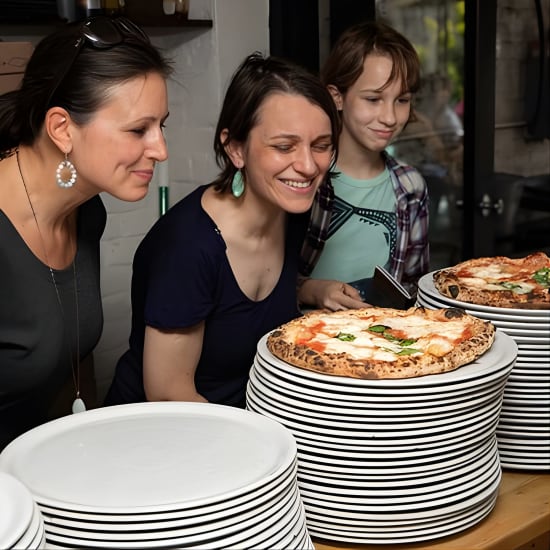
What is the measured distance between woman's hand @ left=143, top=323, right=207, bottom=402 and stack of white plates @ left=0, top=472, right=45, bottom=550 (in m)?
0.85

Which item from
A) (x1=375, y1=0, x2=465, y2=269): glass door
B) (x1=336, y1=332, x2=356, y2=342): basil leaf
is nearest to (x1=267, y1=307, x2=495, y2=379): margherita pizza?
(x1=336, y1=332, x2=356, y2=342): basil leaf

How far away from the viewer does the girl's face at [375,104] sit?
2412 mm

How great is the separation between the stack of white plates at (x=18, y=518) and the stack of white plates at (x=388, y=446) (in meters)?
0.42

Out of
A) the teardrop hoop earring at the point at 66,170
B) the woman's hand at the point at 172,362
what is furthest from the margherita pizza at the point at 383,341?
the teardrop hoop earring at the point at 66,170

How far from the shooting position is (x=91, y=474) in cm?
106

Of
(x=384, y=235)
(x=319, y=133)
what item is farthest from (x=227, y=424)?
(x=384, y=235)

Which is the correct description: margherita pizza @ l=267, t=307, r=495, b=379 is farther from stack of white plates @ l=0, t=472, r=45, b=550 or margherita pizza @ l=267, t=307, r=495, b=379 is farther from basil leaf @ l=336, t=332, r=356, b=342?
stack of white plates @ l=0, t=472, r=45, b=550

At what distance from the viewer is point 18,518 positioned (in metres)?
0.89

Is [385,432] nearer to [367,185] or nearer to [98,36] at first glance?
[98,36]

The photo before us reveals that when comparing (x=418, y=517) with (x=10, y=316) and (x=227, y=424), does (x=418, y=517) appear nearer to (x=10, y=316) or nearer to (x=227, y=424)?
(x=227, y=424)

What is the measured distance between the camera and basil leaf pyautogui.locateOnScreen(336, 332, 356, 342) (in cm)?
139

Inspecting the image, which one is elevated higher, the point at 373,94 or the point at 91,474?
the point at 373,94

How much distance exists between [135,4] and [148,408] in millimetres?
1979

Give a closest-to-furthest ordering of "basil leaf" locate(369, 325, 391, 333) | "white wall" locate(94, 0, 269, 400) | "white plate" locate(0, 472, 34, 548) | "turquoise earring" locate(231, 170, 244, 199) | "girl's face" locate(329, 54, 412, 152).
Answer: "white plate" locate(0, 472, 34, 548), "basil leaf" locate(369, 325, 391, 333), "turquoise earring" locate(231, 170, 244, 199), "girl's face" locate(329, 54, 412, 152), "white wall" locate(94, 0, 269, 400)
